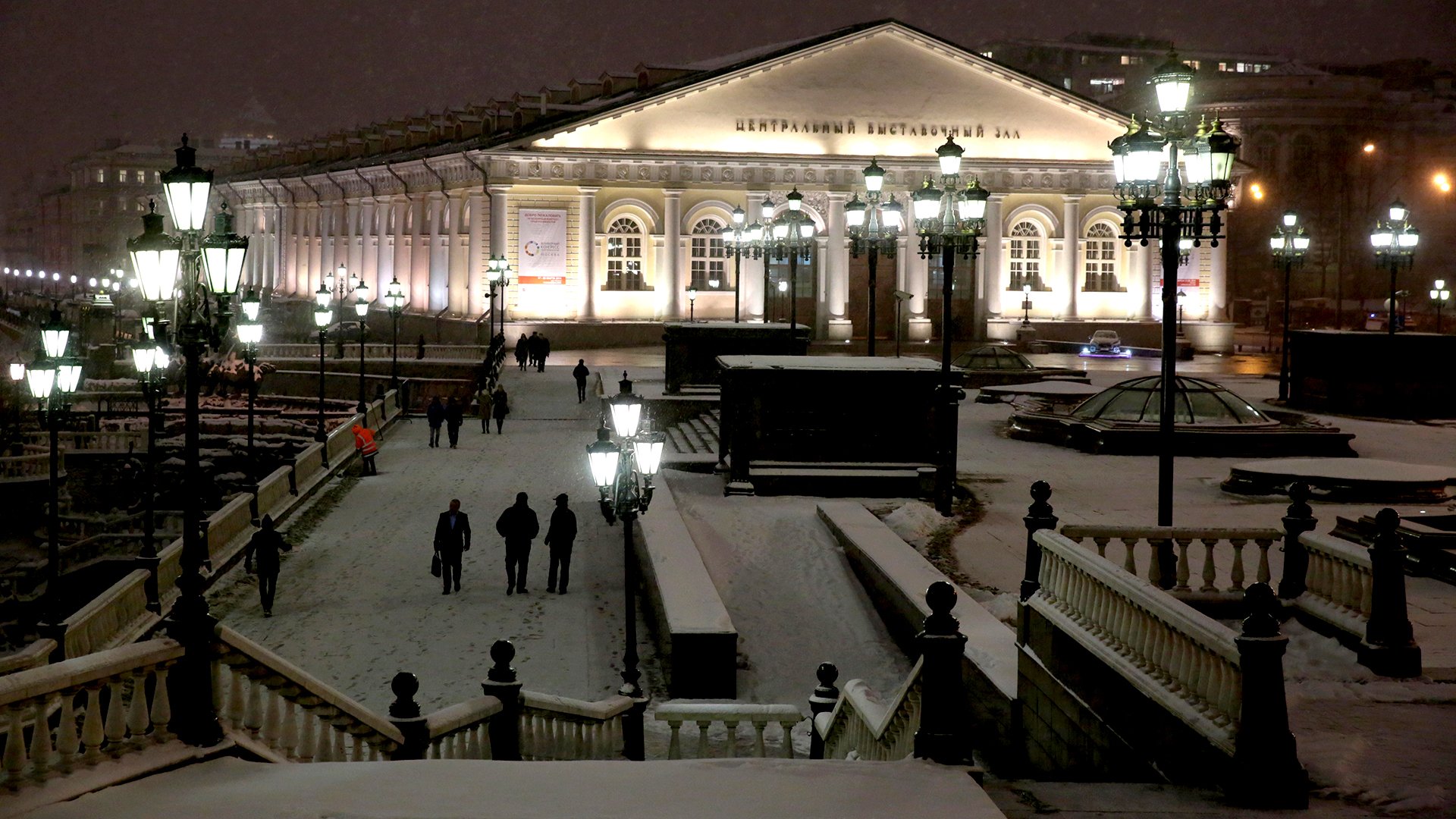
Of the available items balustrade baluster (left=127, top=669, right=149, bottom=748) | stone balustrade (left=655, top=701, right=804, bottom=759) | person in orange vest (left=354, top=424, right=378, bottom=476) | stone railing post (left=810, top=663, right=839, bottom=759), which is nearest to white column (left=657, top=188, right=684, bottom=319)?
person in orange vest (left=354, top=424, right=378, bottom=476)

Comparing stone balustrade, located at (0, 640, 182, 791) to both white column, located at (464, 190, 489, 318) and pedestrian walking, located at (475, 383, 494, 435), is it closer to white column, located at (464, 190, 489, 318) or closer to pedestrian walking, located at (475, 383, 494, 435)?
pedestrian walking, located at (475, 383, 494, 435)

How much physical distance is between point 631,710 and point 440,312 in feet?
161

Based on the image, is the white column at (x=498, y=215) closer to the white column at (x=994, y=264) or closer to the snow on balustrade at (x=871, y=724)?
the white column at (x=994, y=264)

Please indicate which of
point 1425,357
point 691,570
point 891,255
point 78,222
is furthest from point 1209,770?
point 78,222

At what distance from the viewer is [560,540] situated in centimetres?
1877

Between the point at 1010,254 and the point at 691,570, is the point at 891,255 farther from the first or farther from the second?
the point at 1010,254

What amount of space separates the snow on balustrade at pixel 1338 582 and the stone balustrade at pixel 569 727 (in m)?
5.12

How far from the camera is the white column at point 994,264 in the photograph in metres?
60.2

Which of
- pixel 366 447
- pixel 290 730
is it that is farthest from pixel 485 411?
pixel 290 730

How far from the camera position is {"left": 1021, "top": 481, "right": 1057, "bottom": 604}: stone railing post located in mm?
10891

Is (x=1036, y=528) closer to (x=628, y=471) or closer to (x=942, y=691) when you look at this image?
(x=942, y=691)

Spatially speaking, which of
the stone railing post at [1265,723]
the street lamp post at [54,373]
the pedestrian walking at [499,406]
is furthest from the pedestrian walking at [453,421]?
the stone railing post at [1265,723]

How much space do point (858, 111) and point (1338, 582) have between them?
4788 centimetres

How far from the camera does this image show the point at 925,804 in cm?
728
